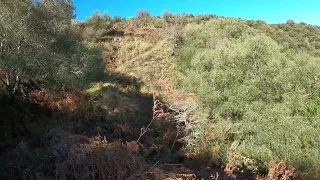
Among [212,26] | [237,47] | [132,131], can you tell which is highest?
[212,26]

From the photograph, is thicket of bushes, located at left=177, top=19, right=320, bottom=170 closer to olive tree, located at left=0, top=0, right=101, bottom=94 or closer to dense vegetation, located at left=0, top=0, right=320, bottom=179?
dense vegetation, located at left=0, top=0, right=320, bottom=179

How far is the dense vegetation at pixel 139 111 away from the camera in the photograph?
10942 mm

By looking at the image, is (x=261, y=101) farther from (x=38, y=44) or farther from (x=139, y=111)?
(x=38, y=44)

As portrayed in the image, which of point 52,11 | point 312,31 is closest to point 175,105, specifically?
point 52,11

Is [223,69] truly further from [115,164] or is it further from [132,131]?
[115,164]

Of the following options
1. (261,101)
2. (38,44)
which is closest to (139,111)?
(261,101)

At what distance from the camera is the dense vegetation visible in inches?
431

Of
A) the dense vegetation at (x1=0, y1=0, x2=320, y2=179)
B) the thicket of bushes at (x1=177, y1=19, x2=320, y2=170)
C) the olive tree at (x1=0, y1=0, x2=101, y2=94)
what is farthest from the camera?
the thicket of bushes at (x1=177, y1=19, x2=320, y2=170)

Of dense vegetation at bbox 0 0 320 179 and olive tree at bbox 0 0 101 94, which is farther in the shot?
olive tree at bbox 0 0 101 94

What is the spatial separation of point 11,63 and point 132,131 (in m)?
9.39

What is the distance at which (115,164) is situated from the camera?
941 centimetres

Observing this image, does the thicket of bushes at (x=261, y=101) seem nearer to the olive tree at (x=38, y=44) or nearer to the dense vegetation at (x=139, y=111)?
the dense vegetation at (x=139, y=111)

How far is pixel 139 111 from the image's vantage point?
83.5 ft

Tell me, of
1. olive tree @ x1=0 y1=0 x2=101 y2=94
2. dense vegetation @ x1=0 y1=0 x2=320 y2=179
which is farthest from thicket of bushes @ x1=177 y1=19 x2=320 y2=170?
olive tree @ x1=0 y1=0 x2=101 y2=94
